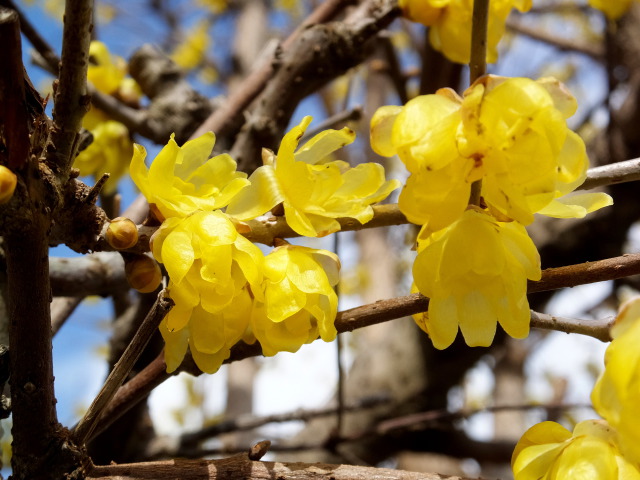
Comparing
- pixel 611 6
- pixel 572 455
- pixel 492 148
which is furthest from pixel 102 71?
pixel 611 6

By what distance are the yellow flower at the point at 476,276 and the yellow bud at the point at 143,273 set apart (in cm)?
34

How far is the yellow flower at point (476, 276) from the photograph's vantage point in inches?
26.7

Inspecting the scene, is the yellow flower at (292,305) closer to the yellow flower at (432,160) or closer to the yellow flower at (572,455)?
the yellow flower at (432,160)

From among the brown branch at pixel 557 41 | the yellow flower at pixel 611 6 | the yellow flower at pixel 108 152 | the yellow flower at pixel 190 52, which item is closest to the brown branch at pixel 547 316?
the yellow flower at pixel 108 152

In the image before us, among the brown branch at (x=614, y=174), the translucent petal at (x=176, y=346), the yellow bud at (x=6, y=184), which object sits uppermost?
the brown branch at (x=614, y=174)

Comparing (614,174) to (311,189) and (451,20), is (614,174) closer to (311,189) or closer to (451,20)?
(311,189)

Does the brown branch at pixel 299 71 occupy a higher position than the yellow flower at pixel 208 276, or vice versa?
the brown branch at pixel 299 71

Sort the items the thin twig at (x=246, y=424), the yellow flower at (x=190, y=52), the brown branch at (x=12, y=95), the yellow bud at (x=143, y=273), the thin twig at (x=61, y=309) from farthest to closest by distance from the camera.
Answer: the yellow flower at (x=190, y=52) → the thin twig at (x=246, y=424) → the thin twig at (x=61, y=309) → the yellow bud at (x=143, y=273) → the brown branch at (x=12, y=95)

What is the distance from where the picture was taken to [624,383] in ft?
1.87

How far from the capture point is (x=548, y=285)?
0.72m

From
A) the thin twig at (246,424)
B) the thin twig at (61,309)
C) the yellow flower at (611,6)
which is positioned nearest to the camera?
the thin twig at (61,309)

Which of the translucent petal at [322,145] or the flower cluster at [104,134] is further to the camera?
the flower cluster at [104,134]

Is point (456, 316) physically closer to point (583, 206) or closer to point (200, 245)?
point (583, 206)

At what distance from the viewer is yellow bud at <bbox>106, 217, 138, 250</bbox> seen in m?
0.72
